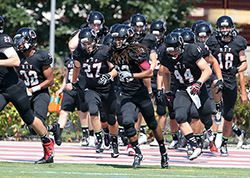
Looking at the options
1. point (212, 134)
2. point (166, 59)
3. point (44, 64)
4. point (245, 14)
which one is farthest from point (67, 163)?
point (245, 14)

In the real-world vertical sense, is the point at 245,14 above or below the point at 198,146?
above

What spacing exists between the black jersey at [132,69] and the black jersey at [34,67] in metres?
1.22

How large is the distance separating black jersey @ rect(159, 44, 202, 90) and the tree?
10.7 metres

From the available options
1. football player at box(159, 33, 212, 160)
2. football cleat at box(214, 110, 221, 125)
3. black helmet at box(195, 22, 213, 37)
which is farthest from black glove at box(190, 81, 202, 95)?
football cleat at box(214, 110, 221, 125)

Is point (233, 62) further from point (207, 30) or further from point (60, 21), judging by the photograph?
point (60, 21)

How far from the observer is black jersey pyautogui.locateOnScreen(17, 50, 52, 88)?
30.5 feet

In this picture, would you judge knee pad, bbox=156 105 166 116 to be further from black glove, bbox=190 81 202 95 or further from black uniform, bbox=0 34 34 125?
black uniform, bbox=0 34 34 125

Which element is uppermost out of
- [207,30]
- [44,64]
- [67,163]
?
[207,30]

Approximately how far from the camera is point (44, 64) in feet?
30.6

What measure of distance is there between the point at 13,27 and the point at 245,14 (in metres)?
10.5

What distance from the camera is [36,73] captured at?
9.38 metres

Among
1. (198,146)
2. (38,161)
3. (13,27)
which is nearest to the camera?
(38,161)

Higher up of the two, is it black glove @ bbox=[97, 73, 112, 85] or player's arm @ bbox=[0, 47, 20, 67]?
player's arm @ bbox=[0, 47, 20, 67]

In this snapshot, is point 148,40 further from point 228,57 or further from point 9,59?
point 9,59
